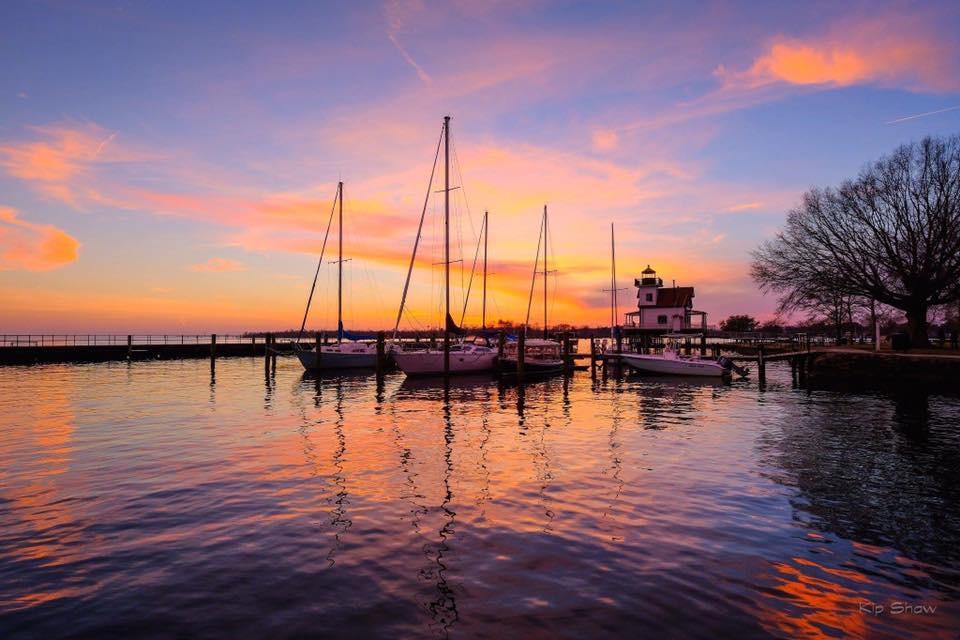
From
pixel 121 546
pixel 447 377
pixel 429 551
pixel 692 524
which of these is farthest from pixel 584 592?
pixel 447 377

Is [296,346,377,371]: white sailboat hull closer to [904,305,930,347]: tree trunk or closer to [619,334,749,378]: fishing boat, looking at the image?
[619,334,749,378]: fishing boat

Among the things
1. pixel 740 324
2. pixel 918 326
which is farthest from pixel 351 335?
pixel 740 324

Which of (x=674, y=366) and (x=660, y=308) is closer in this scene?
(x=674, y=366)

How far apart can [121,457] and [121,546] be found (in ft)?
24.6

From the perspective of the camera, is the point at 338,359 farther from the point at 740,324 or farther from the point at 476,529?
the point at 740,324

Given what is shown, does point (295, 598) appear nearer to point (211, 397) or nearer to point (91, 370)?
point (211, 397)

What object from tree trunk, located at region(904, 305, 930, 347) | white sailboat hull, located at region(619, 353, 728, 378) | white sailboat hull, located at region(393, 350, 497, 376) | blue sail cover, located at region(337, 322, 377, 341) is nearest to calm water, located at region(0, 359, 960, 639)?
white sailboat hull, located at region(393, 350, 497, 376)

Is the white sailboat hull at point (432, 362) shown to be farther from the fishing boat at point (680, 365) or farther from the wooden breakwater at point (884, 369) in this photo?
the wooden breakwater at point (884, 369)

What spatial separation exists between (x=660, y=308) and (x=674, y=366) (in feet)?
105

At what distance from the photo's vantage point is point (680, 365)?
4397cm

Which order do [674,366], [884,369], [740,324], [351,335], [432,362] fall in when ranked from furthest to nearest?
[740,324]
[351,335]
[674,366]
[432,362]
[884,369]

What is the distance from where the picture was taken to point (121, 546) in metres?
8.64

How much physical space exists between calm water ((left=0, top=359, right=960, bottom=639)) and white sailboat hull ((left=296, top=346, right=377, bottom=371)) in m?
26.4

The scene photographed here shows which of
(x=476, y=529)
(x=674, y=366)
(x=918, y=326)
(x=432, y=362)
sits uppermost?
(x=918, y=326)
